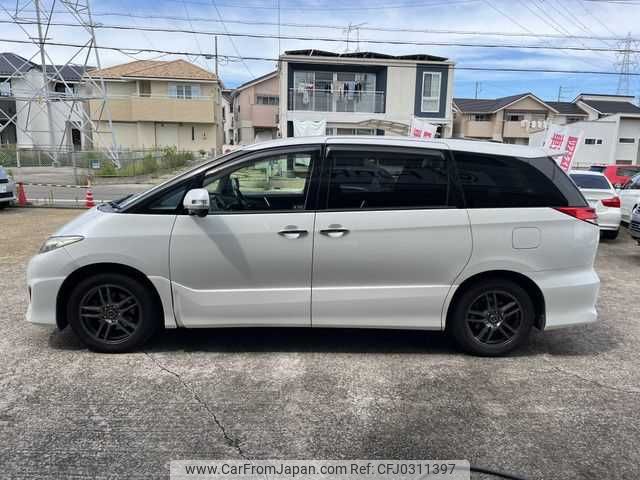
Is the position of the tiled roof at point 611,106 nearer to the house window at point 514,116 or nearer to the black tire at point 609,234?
the house window at point 514,116

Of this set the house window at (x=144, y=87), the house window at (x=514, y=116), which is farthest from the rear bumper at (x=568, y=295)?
the house window at (x=514, y=116)

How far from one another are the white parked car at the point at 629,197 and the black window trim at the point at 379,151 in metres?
8.39

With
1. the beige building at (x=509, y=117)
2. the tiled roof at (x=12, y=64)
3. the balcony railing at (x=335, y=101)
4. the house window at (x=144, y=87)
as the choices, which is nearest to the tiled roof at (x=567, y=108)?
the beige building at (x=509, y=117)

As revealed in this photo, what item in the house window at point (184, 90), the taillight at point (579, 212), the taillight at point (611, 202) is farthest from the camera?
the house window at point (184, 90)

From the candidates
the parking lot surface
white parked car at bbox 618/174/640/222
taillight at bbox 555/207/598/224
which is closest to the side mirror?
the parking lot surface

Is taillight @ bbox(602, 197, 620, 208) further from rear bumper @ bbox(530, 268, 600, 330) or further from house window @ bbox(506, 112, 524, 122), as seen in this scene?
house window @ bbox(506, 112, 524, 122)

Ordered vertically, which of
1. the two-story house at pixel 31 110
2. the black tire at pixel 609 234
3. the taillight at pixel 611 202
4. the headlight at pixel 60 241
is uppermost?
the two-story house at pixel 31 110

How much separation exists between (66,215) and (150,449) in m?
11.2

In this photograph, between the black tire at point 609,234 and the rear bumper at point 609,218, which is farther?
the black tire at point 609,234

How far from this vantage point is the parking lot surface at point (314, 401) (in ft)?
9.34

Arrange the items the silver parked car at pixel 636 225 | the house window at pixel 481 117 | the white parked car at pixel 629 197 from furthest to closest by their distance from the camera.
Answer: the house window at pixel 481 117 → the white parked car at pixel 629 197 → the silver parked car at pixel 636 225

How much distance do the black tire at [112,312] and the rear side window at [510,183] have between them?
2.70 metres

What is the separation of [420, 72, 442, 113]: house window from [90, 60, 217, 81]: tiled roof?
1755cm

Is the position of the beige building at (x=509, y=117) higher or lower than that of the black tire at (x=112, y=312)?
higher
